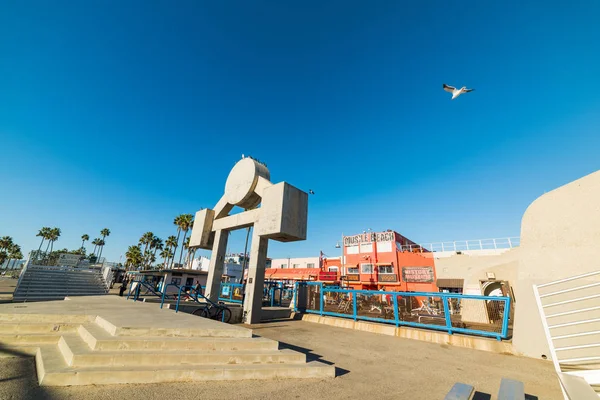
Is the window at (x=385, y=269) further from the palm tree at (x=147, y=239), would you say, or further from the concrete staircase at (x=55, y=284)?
the palm tree at (x=147, y=239)

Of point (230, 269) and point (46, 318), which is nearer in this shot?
point (46, 318)

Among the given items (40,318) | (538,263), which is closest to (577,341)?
(538,263)

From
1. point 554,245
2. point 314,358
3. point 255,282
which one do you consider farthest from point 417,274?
point 314,358

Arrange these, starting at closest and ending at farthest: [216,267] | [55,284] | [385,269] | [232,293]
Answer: [216,267] → [232,293] → [55,284] → [385,269]

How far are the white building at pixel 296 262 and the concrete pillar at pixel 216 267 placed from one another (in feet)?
141

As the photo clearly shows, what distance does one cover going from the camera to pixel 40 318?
566cm

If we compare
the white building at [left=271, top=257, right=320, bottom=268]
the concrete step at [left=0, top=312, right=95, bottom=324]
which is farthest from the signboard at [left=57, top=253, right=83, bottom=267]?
the white building at [left=271, top=257, right=320, bottom=268]

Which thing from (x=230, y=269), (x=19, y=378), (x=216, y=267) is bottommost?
(x=19, y=378)

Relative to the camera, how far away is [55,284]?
2231cm

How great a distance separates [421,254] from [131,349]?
31.6 metres

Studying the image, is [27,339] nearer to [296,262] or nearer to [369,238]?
[369,238]

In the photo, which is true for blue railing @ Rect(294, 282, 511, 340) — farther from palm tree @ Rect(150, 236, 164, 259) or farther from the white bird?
palm tree @ Rect(150, 236, 164, 259)

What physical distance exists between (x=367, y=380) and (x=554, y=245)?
19.6 ft

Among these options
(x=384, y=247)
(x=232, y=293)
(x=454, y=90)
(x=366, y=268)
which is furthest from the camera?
(x=366, y=268)
